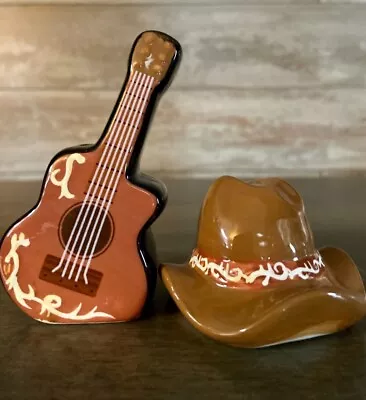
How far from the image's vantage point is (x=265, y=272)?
50 cm

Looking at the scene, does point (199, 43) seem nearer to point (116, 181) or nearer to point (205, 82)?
point (205, 82)

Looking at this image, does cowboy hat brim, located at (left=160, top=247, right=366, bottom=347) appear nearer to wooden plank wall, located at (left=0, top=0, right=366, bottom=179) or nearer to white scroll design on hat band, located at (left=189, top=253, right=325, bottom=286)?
white scroll design on hat band, located at (left=189, top=253, right=325, bottom=286)

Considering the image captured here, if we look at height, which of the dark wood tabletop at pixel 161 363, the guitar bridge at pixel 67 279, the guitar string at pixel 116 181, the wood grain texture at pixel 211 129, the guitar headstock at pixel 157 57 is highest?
the guitar headstock at pixel 157 57

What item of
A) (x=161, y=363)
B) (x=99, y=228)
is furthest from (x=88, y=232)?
(x=161, y=363)

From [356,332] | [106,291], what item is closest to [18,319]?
[106,291]

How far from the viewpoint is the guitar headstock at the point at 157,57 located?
54 cm

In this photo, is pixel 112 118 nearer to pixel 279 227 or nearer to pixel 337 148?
pixel 279 227

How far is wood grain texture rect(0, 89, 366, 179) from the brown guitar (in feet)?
2.00

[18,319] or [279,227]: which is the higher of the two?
[279,227]

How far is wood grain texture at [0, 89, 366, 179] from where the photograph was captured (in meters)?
1.15

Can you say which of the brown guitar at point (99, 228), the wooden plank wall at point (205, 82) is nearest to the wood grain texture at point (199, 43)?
the wooden plank wall at point (205, 82)

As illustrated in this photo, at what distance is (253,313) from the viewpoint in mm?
482

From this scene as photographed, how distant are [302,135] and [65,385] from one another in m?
0.85

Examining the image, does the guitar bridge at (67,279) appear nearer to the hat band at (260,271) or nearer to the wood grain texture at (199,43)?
the hat band at (260,271)
